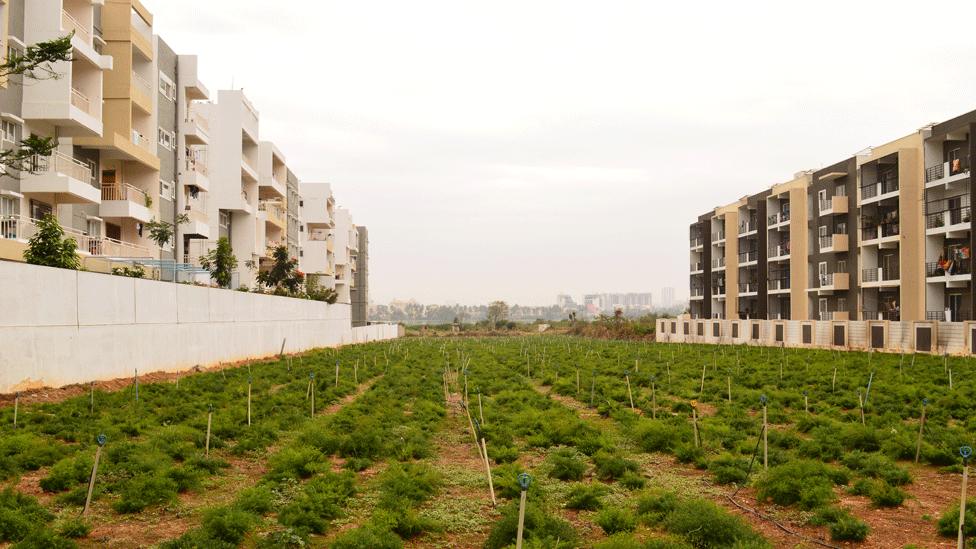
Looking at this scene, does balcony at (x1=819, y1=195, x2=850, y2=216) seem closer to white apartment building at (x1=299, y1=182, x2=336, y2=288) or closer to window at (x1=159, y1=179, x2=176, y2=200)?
window at (x1=159, y1=179, x2=176, y2=200)

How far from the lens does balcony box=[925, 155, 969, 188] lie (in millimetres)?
44812

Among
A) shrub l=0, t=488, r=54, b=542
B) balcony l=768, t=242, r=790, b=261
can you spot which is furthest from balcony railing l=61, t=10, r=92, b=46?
balcony l=768, t=242, r=790, b=261

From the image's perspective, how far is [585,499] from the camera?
1103cm

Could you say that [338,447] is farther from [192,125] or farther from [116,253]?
[192,125]

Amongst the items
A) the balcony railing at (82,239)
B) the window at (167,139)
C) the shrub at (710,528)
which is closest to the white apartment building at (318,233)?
the window at (167,139)

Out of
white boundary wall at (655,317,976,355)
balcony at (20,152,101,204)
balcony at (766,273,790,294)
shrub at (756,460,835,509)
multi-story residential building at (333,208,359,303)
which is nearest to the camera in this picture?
shrub at (756,460,835,509)

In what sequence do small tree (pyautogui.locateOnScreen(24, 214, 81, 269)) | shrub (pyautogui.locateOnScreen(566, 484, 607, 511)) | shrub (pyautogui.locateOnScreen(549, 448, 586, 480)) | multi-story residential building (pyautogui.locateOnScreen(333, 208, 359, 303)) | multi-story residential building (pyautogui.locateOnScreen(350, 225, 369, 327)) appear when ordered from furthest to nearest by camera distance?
multi-story residential building (pyautogui.locateOnScreen(350, 225, 369, 327)), multi-story residential building (pyautogui.locateOnScreen(333, 208, 359, 303)), small tree (pyautogui.locateOnScreen(24, 214, 81, 269)), shrub (pyautogui.locateOnScreen(549, 448, 586, 480)), shrub (pyautogui.locateOnScreen(566, 484, 607, 511))

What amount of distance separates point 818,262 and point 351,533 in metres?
59.5

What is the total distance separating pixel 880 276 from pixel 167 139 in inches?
1773

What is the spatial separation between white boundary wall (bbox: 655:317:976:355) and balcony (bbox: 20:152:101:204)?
1527 inches

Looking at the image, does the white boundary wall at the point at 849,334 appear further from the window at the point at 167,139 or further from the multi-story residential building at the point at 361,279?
the multi-story residential building at the point at 361,279

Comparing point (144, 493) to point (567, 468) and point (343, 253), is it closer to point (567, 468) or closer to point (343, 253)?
point (567, 468)

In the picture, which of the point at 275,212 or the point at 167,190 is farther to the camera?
the point at 275,212

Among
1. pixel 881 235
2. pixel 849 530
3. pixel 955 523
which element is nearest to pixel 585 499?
pixel 849 530
